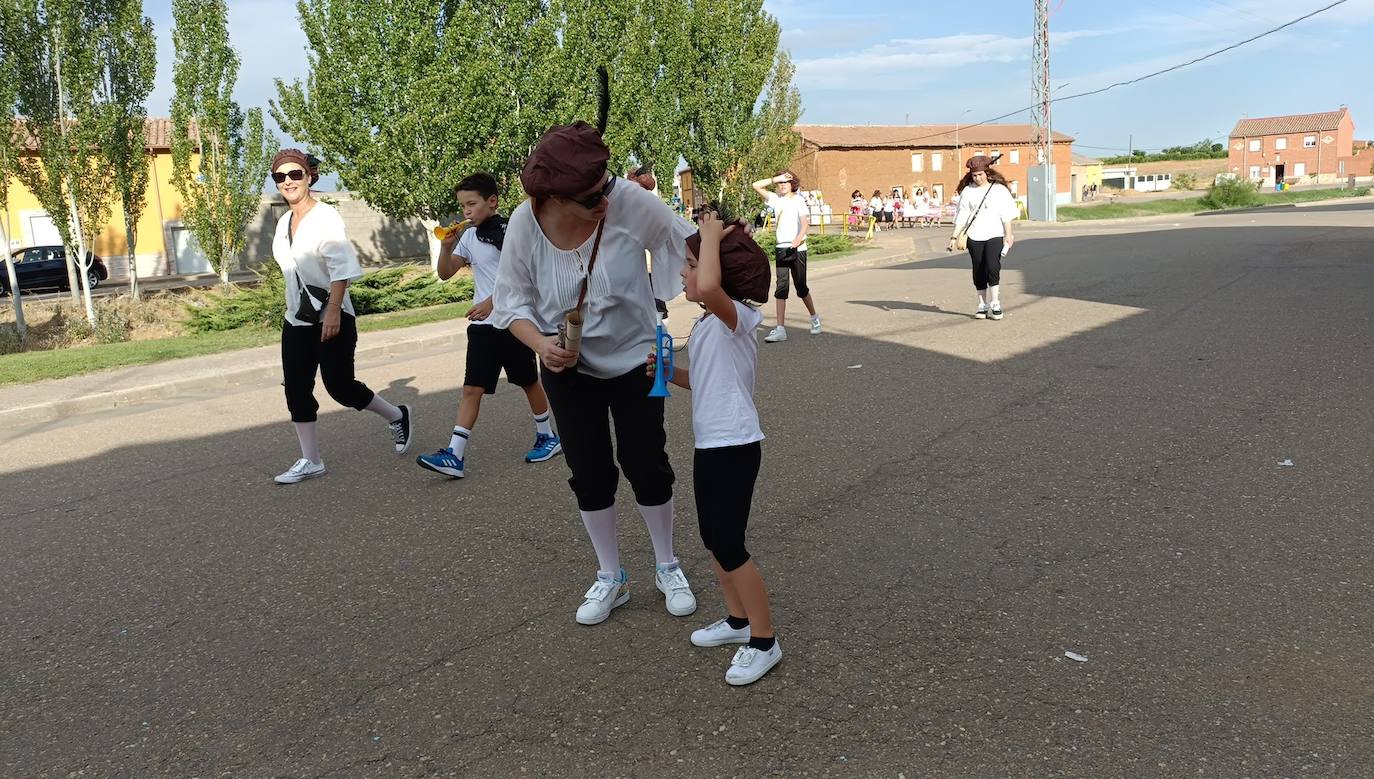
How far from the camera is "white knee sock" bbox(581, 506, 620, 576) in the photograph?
4.04m

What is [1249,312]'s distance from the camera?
11.0 meters

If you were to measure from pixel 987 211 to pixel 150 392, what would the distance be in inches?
348

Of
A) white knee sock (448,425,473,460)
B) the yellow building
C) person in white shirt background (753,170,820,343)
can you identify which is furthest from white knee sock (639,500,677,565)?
the yellow building

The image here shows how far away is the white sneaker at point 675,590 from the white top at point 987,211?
8.04 m

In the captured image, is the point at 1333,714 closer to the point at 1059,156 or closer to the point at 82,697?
the point at 82,697

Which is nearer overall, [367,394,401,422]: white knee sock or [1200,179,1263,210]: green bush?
[367,394,401,422]: white knee sock

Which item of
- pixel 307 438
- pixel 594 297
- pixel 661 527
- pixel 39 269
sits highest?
pixel 39 269

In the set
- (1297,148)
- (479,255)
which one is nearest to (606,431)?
(479,255)

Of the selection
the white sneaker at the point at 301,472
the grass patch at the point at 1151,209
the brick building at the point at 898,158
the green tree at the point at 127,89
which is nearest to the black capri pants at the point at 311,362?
the white sneaker at the point at 301,472

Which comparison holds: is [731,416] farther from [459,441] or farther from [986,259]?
[986,259]

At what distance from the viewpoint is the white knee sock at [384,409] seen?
6742 millimetres

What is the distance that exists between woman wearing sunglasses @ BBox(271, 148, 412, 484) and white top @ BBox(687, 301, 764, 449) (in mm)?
3126

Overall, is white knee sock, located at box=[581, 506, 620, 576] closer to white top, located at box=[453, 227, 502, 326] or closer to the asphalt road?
the asphalt road

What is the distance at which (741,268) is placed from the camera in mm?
3242
